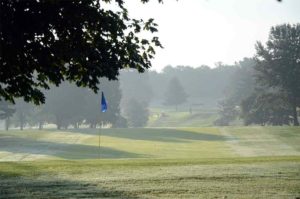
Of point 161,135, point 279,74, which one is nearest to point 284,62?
point 279,74

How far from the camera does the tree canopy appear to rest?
11281 millimetres

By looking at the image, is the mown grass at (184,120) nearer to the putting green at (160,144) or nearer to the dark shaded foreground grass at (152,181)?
the putting green at (160,144)

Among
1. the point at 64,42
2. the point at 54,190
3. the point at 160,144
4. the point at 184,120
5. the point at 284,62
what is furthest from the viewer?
the point at 184,120

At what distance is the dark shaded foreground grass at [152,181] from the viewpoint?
13.6 meters

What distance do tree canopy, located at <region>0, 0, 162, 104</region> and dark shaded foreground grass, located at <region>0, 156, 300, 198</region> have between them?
9.96 feet

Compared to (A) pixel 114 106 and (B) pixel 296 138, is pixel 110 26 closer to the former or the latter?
(B) pixel 296 138

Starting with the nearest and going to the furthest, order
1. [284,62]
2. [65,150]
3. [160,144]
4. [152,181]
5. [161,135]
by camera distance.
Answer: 1. [152,181]
2. [65,150]
3. [160,144]
4. [161,135]
5. [284,62]

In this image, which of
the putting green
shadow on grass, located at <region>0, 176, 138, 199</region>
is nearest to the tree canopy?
shadow on grass, located at <region>0, 176, 138, 199</region>

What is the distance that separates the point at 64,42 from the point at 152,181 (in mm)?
5816

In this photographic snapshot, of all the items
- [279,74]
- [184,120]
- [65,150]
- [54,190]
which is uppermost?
[279,74]

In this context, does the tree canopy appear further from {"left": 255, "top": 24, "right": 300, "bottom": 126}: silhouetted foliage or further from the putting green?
{"left": 255, "top": 24, "right": 300, "bottom": 126}: silhouetted foliage

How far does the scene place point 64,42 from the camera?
12094mm

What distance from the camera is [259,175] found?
55.1ft

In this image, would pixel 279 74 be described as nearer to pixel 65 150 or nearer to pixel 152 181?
pixel 65 150
